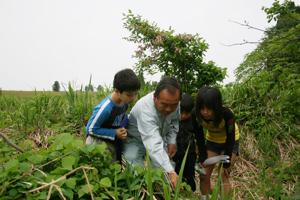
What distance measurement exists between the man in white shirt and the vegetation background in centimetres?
29

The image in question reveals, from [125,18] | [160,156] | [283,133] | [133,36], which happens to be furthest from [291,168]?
[125,18]

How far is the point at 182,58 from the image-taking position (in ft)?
15.9

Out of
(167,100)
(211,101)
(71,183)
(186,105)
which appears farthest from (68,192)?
(186,105)

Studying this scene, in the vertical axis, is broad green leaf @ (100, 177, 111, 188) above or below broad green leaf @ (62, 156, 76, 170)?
below

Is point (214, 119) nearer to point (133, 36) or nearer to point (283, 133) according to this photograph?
point (283, 133)

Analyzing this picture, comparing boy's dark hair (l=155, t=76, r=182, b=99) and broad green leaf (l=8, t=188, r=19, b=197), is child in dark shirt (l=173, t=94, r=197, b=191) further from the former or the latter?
broad green leaf (l=8, t=188, r=19, b=197)

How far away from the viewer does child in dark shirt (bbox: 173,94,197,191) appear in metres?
2.57

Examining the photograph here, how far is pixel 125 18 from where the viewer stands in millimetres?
5617

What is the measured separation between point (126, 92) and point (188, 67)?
3438 millimetres

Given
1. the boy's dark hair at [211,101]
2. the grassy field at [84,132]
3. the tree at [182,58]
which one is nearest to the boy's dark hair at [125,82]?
the boy's dark hair at [211,101]

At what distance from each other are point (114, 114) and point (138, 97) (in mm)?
2134

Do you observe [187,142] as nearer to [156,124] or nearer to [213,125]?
[213,125]

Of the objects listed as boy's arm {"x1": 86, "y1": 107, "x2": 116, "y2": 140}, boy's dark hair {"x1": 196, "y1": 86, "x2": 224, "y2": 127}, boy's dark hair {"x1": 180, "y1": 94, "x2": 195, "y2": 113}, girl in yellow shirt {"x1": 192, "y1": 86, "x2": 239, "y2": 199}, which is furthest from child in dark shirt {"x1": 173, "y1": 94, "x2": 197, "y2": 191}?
boy's arm {"x1": 86, "y1": 107, "x2": 116, "y2": 140}

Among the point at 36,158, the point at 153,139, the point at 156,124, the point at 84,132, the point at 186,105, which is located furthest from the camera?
the point at 84,132
